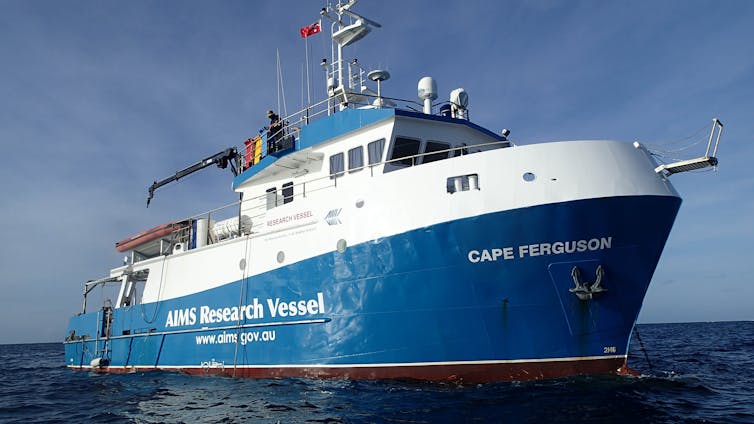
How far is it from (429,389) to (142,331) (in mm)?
9720

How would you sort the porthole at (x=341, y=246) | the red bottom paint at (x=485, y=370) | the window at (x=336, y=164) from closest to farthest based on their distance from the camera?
the red bottom paint at (x=485, y=370), the porthole at (x=341, y=246), the window at (x=336, y=164)

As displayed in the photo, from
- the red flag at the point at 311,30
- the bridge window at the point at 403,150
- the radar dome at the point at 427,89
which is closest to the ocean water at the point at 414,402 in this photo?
the bridge window at the point at 403,150

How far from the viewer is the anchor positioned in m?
7.90

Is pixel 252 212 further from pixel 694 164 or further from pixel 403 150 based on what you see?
pixel 694 164

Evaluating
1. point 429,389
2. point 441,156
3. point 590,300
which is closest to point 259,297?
point 429,389

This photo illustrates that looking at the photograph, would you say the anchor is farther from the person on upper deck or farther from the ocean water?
the person on upper deck

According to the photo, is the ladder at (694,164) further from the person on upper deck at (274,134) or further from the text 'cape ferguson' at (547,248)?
the person on upper deck at (274,134)

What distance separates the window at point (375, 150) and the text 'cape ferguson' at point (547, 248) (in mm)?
3450

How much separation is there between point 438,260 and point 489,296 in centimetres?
105

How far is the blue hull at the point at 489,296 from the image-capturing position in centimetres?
796

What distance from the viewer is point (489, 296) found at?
324 inches

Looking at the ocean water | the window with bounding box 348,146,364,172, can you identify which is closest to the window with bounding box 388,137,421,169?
the window with bounding box 348,146,364,172

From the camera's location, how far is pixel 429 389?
8227mm

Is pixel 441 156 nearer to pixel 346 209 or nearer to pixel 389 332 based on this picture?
pixel 346 209
